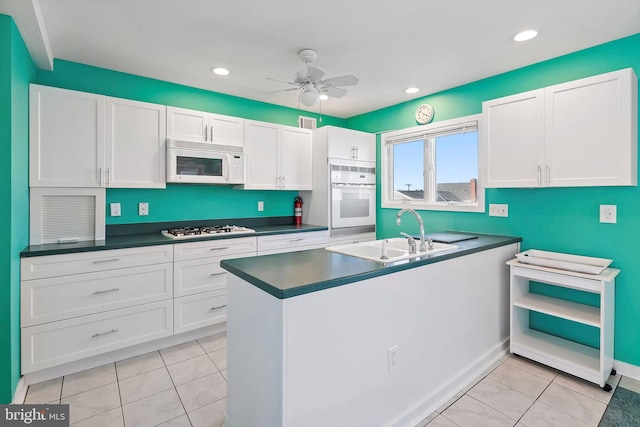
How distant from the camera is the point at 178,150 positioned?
9.66ft

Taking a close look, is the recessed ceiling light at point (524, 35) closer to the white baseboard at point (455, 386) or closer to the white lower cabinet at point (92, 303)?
the white baseboard at point (455, 386)

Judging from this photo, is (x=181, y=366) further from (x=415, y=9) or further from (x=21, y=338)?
(x=415, y=9)

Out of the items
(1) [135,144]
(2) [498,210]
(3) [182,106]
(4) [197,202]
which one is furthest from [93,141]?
(2) [498,210]

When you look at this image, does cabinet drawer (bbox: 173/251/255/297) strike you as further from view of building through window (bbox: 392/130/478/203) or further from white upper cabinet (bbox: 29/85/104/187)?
view of building through window (bbox: 392/130/478/203)

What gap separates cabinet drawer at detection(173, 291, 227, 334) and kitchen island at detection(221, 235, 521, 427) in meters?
1.25

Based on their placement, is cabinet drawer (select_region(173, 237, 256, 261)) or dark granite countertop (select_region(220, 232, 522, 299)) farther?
cabinet drawer (select_region(173, 237, 256, 261))

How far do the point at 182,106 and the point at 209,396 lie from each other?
2.74 metres

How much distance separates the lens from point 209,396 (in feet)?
6.73

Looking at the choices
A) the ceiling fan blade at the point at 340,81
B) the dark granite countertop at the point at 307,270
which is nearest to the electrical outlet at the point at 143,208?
the dark granite countertop at the point at 307,270

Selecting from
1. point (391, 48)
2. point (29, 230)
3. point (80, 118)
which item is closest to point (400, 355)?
point (391, 48)

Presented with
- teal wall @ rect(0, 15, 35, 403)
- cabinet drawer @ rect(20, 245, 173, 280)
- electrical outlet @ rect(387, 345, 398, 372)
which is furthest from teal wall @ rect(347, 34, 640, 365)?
teal wall @ rect(0, 15, 35, 403)

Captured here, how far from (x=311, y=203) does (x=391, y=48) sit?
6.70ft

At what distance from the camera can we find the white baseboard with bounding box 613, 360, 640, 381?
2240 millimetres

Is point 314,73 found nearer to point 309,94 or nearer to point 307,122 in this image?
point 309,94
